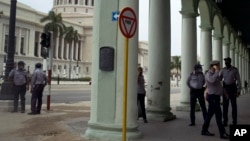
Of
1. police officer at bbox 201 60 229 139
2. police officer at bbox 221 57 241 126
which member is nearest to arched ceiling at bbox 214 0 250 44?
police officer at bbox 221 57 241 126

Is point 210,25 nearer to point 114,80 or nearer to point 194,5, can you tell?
point 194,5

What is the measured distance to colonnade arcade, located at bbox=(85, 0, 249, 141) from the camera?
8.30 meters

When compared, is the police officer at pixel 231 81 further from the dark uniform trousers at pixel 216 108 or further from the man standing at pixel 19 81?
the man standing at pixel 19 81

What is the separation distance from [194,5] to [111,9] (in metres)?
8.12

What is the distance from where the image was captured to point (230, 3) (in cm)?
2272

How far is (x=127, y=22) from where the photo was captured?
21.0ft

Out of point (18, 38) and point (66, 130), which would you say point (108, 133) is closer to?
point (66, 130)

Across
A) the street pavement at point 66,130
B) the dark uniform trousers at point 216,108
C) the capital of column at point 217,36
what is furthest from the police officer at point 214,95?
the capital of column at point 217,36

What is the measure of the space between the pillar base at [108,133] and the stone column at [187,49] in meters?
7.85

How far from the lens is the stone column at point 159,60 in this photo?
40.0ft

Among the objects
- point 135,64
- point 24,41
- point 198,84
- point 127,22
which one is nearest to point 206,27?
point 198,84

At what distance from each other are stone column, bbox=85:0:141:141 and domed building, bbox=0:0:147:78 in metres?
67.4

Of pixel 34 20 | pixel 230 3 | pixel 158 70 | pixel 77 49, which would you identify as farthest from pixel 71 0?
pixel 158 70

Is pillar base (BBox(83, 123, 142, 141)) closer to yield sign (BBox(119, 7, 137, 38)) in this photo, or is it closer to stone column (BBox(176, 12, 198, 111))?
yield sign (BBox(119, 7, 137, 38))
